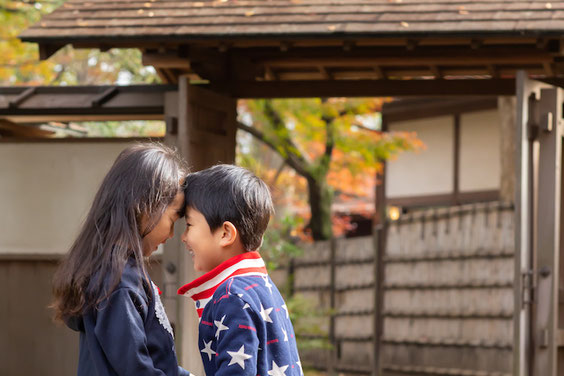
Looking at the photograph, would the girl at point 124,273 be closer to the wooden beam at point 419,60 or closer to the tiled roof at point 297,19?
the tiled roof at point 297,19

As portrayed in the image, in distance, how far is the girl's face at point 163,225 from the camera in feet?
8.38

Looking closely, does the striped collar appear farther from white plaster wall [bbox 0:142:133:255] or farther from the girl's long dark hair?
white plaster wall [bbox 0:142:133:255]

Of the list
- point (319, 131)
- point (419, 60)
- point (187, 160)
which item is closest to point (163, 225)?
point (187, 160)

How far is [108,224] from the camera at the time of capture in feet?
8.20

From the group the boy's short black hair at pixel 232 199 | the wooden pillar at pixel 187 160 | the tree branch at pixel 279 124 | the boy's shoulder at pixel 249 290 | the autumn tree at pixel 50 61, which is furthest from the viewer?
the autumn tree at pixel 50 61

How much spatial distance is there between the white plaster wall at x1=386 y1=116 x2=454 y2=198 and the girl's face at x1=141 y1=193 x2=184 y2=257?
39.7 feet

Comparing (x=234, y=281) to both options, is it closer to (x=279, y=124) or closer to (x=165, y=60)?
(x=165, y=60)

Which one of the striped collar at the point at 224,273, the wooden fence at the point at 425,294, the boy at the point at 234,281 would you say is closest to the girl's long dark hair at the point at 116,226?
the boy at the point at 234,281

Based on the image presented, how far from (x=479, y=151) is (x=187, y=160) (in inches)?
339

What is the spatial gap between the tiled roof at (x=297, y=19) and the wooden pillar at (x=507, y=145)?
521 cm

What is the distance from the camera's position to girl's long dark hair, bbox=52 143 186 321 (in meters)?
2.38

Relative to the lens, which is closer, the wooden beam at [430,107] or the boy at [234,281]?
the boy at [234,281]

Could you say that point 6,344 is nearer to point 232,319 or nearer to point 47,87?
point 47,87

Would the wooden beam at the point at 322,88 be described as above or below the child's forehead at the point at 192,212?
above
